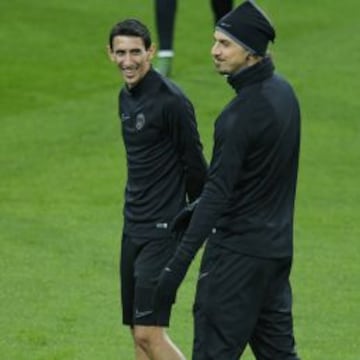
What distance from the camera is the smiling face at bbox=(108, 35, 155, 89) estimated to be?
1027 centimetres

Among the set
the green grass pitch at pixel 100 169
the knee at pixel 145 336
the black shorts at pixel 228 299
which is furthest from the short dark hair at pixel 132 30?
the green grass pitch at pixel 100 169

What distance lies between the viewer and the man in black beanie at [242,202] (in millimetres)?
8609

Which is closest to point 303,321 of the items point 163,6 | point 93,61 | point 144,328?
point 144,328

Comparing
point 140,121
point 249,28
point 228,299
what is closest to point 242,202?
point 228,299

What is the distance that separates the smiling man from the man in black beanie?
1389 mm

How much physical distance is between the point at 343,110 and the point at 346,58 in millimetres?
3059

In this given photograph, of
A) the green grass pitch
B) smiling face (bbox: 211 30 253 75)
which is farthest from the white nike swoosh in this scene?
smiling face (bbox: 211 30 253 75)

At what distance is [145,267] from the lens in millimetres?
10250

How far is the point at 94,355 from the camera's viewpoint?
12.2 m

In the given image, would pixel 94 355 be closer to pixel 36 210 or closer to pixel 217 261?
pixel 217 261

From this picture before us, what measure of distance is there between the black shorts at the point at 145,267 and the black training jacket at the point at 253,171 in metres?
1.40

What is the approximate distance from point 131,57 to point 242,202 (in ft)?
6.16

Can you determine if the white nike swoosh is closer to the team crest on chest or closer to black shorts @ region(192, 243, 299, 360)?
the team crest on chest

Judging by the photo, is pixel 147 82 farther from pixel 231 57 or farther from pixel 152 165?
pixel 231 57
